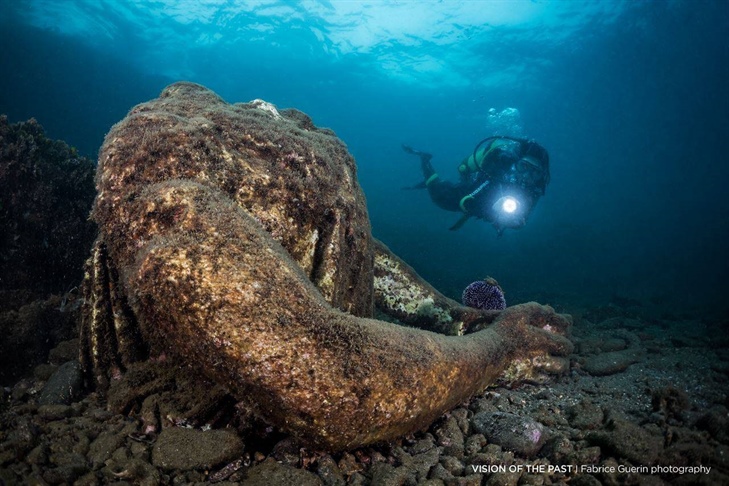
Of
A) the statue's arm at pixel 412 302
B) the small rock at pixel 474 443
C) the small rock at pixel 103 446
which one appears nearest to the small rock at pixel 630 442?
the small rock at pixel 474 443

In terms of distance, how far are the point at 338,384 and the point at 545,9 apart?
129 feet

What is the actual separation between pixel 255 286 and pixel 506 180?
11.3 meters

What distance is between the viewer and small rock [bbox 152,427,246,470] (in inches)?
78.9

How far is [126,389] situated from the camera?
2447 mm

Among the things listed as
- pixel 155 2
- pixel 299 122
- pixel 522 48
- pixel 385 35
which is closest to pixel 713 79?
pixel 522 48

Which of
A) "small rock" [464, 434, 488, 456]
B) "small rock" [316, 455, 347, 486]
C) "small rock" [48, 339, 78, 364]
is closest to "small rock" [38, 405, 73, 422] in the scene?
"small rock" [48, 339, 78, 364]

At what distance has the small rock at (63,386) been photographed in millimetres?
2721

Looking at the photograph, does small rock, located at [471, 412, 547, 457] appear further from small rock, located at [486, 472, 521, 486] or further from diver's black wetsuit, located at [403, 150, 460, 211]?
diver's black wetsuit, located at [403, 150, 460, 211]

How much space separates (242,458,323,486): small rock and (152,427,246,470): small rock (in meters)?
0.20

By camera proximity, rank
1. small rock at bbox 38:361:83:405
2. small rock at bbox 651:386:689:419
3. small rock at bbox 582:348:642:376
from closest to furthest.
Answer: small rock at bbox 38:361:83:405 → small rock at bbox 651:386:689:419 → small rock at bbox 582:348:642:376

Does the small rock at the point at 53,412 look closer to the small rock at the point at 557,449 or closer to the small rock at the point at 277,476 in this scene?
the small rock at the point at 277,476

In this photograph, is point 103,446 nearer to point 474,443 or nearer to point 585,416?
point 474,443

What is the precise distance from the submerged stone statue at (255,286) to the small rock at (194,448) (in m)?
0.31

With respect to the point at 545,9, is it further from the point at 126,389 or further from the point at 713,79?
the point at 126,389
